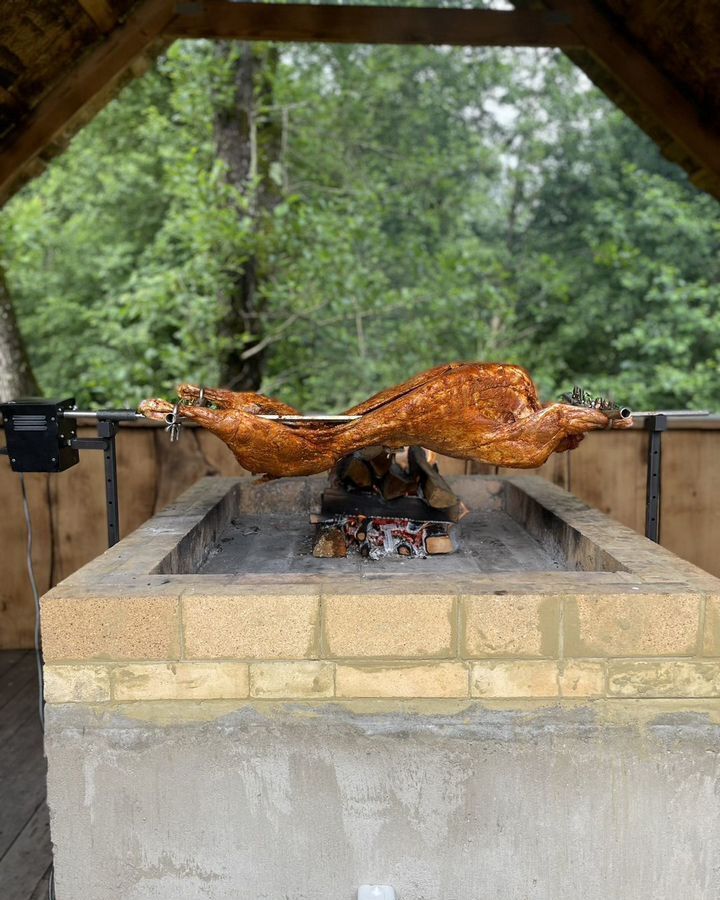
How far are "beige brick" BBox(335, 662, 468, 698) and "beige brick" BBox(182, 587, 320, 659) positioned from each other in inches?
4.6

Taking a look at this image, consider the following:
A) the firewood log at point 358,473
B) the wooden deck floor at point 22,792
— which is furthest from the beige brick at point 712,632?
the wooden deck floor at point 22,792

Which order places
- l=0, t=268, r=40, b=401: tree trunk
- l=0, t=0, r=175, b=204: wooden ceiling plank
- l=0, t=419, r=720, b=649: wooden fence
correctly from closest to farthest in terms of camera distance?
l=0, t=0, r=175, b=204: wooden ceiling plank
l=0, t=419, r=720, b=649: wooden fence
l=0, t=268, r=40, b=401: tree trunk

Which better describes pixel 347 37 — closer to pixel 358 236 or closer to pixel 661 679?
pixel 358 236

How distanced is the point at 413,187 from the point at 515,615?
8.87 m

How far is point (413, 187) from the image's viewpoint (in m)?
10.2

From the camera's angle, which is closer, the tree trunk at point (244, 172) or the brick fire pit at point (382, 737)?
the brick fire pit at point (382, 737)

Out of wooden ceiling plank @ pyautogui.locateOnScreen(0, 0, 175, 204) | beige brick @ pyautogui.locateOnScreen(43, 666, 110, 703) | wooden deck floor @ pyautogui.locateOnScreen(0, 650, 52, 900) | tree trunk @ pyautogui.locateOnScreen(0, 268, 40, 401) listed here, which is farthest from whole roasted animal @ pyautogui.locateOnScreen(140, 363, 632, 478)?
tree trunk @ pyautogui.locateOnScreen(0, 268, 40, 401)

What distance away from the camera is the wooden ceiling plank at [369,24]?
4219 mm

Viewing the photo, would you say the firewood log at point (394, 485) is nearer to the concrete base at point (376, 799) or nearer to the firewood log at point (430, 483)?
the firewood log at point (430, 483)

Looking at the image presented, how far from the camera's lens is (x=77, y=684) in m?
2.15

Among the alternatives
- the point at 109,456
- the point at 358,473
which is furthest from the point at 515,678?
the point at 109,456

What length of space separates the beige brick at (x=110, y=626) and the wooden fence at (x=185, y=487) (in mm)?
2280

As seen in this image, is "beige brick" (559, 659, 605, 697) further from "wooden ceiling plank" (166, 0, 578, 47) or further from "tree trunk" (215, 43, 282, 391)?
"tree trunk" (215, 43, 282, 391)

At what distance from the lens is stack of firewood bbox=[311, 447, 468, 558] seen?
3041 mm
